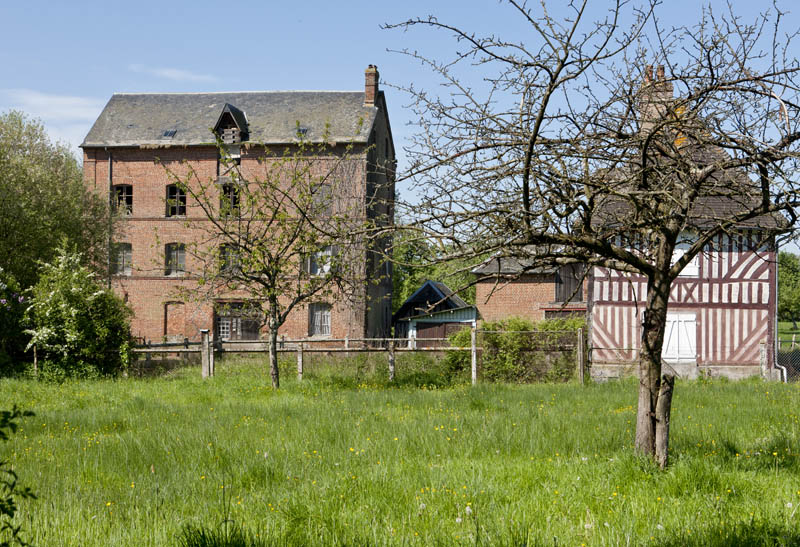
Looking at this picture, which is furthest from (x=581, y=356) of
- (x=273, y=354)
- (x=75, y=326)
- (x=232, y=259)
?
(x=75, y=326)

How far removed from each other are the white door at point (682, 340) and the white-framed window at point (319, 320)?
14786 mm

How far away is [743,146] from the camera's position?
5680 mm

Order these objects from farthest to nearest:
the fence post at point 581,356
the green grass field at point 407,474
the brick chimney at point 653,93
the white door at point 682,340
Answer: the white door at point 682,340 < the fence post at point 581,356 < the brick chimney at point 653,93 < the green grass field at point 407,474

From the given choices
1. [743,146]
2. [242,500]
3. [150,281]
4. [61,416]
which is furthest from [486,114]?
[150,281]

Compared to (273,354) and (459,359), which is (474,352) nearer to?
(459,359)

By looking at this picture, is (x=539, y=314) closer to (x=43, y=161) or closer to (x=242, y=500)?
(x=43, y=161)

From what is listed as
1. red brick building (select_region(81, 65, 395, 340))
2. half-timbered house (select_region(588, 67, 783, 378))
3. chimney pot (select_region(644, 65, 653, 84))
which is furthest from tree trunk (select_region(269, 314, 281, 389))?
red brick building (select_region(81, 65, 395, 340))

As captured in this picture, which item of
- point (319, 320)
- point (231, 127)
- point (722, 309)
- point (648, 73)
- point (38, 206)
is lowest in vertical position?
point (319, 320)

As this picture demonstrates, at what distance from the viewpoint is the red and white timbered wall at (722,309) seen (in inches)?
812

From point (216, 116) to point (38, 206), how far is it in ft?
36.8

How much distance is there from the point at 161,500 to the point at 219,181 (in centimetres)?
2700

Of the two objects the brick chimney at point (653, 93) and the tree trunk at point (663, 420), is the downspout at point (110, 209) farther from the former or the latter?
the brick chimney at point (653, 93)

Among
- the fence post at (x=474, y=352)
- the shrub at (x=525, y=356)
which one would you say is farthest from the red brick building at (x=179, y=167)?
the shrub at (x=525, y=356)

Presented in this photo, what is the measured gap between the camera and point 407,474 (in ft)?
21.7
